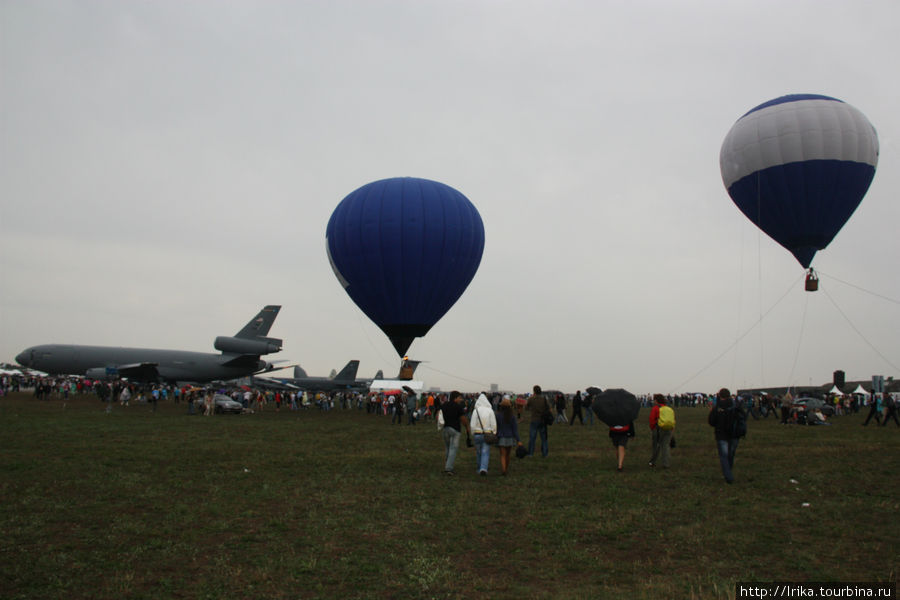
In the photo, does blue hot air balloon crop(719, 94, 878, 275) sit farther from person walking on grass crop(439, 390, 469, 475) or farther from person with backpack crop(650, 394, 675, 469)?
person walking on grass crop(439, 390, 469, 475)

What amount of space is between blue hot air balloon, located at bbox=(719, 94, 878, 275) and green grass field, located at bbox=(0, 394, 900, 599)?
15.9 meters

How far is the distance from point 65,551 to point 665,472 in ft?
33.1

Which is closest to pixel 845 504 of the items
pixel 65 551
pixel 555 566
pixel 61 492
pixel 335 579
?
pixel 555 566

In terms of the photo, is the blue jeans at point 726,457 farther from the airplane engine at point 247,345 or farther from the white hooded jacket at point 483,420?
the airplane engine at point 247,345

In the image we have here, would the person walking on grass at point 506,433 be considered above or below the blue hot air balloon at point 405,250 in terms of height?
below

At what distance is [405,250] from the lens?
1134 inches

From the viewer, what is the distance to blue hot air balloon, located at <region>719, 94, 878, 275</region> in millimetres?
26453

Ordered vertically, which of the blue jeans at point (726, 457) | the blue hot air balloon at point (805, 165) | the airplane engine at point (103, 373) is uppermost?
the blue hot air balloon at point (805, 165)

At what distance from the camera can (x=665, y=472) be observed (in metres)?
12.1

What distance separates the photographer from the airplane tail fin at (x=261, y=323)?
54844mm

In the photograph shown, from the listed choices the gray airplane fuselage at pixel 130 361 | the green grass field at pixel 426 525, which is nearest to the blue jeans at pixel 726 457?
the green grass field at pixel 426 525

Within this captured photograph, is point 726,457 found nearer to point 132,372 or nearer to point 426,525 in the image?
point 426,525

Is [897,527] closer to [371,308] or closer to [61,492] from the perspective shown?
[61,492]

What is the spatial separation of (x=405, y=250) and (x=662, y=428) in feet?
59.5
